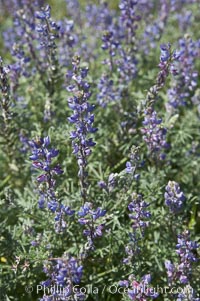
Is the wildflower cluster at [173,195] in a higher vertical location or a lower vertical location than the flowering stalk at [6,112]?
lower

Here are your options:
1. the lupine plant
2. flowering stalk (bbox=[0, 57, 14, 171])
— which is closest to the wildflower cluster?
the lupine plant

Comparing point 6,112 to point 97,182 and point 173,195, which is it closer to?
point 97,182

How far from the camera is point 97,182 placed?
4816 millimetres

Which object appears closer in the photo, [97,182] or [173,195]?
[173,195]

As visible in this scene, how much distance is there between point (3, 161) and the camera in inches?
214

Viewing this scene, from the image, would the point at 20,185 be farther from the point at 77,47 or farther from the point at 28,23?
the point at 77,47

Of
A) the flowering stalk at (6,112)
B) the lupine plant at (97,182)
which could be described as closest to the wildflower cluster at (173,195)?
the lupine plant at (97,182)

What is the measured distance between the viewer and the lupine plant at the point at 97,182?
149 inches

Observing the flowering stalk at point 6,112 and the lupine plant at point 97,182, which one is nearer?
the lupine plant at point 97,182

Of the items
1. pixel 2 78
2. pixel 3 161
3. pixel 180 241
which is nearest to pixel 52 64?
pixel 2 78

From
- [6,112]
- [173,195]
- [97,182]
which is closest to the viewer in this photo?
[173,195]

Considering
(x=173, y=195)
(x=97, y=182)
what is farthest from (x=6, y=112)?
(x=173, y=195)

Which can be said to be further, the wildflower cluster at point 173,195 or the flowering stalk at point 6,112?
the flowering stalk at point 6,112

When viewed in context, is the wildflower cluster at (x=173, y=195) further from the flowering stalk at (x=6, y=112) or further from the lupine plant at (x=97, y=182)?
the flowering stalk at (x=6, y=112)
